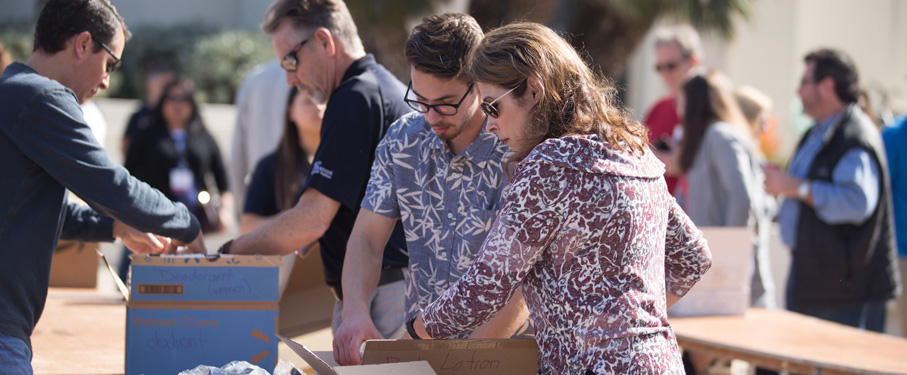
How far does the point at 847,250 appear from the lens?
462 centimetres

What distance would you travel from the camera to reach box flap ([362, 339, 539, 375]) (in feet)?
5.96

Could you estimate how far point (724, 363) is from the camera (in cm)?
458

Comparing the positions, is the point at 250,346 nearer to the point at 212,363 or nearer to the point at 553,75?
the point at 212,363

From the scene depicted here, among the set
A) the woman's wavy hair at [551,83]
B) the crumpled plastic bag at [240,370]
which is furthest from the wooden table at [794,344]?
the crumpled plastic bag at [240,370]

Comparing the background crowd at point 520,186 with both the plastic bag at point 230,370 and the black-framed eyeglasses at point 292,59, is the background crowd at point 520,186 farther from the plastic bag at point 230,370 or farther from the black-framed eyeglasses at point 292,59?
the plastic bag at point 230,370

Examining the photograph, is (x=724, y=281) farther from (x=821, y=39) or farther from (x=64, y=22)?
(x=821, y=39)

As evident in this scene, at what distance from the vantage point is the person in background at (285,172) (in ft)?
11.9

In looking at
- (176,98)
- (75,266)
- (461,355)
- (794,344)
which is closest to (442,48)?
(461,355)

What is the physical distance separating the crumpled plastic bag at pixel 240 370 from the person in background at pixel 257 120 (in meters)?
3.13

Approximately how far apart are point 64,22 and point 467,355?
1.42 meters

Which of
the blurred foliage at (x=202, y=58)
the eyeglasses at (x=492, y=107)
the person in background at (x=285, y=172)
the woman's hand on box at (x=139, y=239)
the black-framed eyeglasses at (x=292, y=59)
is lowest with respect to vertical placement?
the blurred foliage at (x=202, y=58)

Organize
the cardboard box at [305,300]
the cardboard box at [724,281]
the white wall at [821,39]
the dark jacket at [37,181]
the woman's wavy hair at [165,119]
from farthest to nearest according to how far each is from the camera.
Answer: the white wall at [821,39], the woman's wavy hair at [165,119], the cardboard box at [724,281], the cardboard box at [305,300], the dark jacket at [37,181]

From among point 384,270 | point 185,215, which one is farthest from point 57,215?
point 384,270

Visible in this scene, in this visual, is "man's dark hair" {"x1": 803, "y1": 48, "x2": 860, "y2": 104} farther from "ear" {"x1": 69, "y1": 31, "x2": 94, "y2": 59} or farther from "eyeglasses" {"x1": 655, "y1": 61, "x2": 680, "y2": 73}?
"ear" {"x1": 69, "y1": 31, "x2": 94, "y2": 59}
